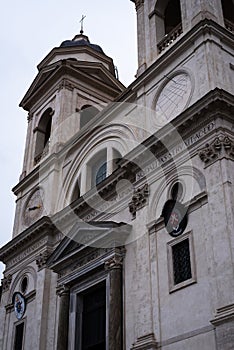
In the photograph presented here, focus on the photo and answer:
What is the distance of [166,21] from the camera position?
800 inches

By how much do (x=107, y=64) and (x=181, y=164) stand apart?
13.0 meters

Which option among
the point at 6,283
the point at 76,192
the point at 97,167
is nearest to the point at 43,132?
the point at 76,192

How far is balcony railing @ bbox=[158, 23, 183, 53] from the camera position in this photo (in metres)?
17.3

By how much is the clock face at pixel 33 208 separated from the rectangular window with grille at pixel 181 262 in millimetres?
7823

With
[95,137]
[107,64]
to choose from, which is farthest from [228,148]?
[107,64]

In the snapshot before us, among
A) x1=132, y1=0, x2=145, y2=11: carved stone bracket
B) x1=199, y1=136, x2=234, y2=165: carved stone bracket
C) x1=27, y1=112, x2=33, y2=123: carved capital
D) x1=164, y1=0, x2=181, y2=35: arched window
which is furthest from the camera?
x1=27, y1=112, x2=33, y2=123: carved capital

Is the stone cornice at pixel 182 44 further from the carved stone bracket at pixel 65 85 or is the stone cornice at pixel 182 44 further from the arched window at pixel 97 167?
the carved stone bracket at pixel 65 85

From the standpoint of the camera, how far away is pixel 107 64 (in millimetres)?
26203

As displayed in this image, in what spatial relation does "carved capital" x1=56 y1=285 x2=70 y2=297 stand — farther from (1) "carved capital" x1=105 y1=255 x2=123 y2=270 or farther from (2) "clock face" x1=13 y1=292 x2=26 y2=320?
(2) "clock face" x1=13 y1=292 x2=26 y2=320

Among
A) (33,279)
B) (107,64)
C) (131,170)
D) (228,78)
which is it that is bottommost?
(33,279)

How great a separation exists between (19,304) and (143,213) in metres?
6.59

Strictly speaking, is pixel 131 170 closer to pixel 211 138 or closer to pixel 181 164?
pixel 181 164

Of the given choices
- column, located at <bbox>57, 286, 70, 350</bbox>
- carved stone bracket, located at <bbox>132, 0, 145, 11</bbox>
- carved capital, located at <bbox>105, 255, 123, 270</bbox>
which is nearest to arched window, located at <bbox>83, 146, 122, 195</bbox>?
column, located at <bbox>57, 286, 70, 350</bbox>

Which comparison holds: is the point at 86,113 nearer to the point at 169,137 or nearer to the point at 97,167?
the point at 97,167
